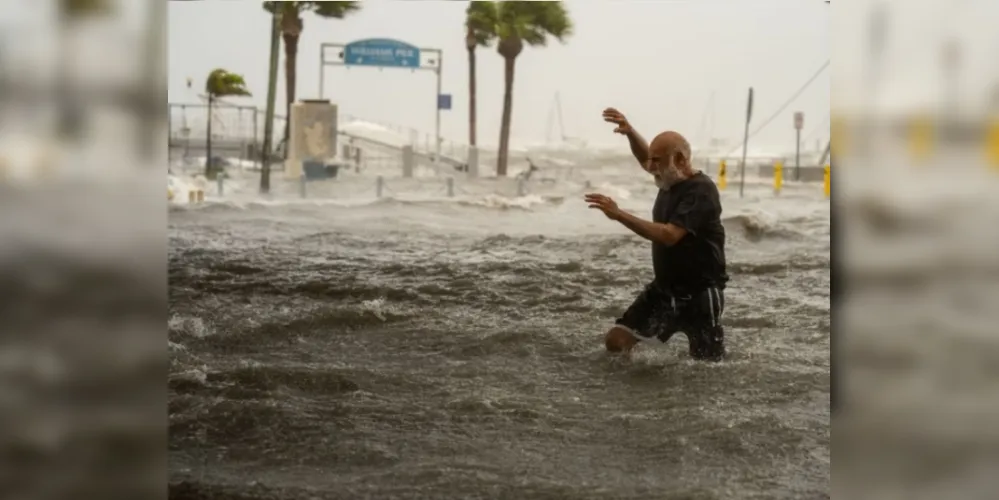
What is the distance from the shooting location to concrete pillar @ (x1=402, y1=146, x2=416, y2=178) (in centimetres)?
218

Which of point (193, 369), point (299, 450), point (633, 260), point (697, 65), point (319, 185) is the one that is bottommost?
point (299, 450)

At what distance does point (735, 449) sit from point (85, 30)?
1.93 metres

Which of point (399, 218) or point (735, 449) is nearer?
point (735, 449)

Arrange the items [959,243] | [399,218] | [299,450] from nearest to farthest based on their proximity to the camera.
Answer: [959,243] < [299,450] < [399,218]

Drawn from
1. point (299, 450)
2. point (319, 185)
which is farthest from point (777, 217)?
point (299, 450)

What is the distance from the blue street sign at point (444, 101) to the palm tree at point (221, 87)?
1.63 ft

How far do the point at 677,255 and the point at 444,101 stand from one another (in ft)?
2.32

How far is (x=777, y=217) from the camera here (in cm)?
212

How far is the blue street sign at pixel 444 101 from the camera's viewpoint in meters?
2.15

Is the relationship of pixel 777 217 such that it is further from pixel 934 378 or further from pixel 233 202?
pixel 233 202

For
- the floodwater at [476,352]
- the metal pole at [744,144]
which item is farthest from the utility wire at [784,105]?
the floodwater at [476,352]

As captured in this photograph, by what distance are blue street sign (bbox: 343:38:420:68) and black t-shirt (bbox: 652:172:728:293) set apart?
72 cm

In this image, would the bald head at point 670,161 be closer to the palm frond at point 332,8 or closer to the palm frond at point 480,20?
the palm frond at point 480,20

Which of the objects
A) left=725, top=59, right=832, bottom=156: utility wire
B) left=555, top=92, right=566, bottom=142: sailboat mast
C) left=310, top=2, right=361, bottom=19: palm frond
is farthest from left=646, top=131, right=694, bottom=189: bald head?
left=310, top=2, right=361, bottom=19: palm frond
